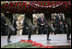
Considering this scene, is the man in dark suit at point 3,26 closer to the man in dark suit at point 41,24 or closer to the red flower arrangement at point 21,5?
the man in dark suit at point 41,24

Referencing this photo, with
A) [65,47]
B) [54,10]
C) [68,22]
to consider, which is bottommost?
[65,47]

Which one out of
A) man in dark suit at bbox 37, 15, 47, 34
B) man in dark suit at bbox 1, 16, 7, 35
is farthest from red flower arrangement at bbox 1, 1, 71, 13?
man in dark suit at bbox 37, 15, 47, 34

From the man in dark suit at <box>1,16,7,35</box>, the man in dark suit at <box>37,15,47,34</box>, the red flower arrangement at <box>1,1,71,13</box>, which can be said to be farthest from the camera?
the man in dark suit at <box>37,15,47,34</box>

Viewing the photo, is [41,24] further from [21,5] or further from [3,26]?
[21,5]

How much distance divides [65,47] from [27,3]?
2981 millimetres

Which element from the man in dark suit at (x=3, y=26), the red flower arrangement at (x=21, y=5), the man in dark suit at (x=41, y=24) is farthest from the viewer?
the man in dark suit at (x=41, y=24)

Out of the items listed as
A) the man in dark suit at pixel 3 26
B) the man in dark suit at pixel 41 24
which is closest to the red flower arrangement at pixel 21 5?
the man in dark suit at pixel 3 26

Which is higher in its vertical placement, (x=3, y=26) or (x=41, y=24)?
(x=41, y=24)

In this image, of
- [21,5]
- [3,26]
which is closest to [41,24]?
[3,26]

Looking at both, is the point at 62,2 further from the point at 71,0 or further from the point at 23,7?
the point at 23,7

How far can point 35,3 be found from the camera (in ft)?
30.3

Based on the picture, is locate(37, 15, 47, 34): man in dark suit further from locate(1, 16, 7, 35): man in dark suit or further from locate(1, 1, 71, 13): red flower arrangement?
locate(1, 1, 71, 13): red flower arrangement

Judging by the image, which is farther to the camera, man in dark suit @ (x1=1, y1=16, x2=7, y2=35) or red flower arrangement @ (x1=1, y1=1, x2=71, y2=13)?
man in dark suit @ (x1=1, y1=16, x2=7, y2=35)

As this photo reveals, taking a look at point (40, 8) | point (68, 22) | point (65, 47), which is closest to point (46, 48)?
point (65, 47)
